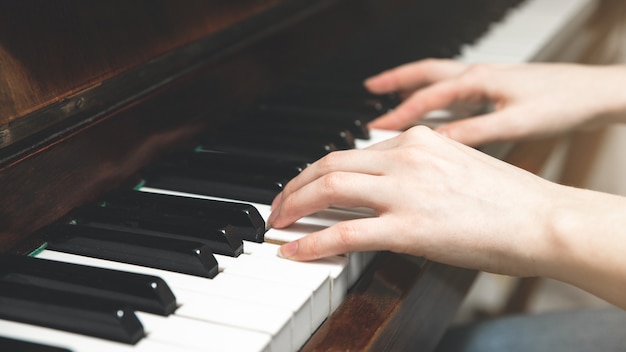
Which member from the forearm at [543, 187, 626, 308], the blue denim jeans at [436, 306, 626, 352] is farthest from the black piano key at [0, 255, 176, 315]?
the blue denim jeans at [436, 306, 626, 352]

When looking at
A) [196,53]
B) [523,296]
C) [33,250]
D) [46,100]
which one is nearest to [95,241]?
[33,250]

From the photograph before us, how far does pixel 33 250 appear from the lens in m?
0.81

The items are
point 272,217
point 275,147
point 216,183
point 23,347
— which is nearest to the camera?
point 23,347

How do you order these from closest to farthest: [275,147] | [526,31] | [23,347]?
[23,347], [275,147], [526,31]

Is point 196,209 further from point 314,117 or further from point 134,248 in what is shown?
point 314,117

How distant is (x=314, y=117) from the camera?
1.20 metres

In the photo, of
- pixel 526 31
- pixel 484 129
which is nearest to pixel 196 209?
pixel 484 129

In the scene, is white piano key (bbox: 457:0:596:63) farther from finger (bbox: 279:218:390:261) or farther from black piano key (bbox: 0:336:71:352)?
black piano key (bbox: 0:336:71:352)

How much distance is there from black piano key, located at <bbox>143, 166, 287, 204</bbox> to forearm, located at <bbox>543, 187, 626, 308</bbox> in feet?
1.24

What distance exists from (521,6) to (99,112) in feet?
4.74

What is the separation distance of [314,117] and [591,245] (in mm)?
574

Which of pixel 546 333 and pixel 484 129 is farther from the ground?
pixel 484 129

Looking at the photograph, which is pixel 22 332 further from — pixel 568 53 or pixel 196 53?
pixel 568 53

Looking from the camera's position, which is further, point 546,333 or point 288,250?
point 546,333
